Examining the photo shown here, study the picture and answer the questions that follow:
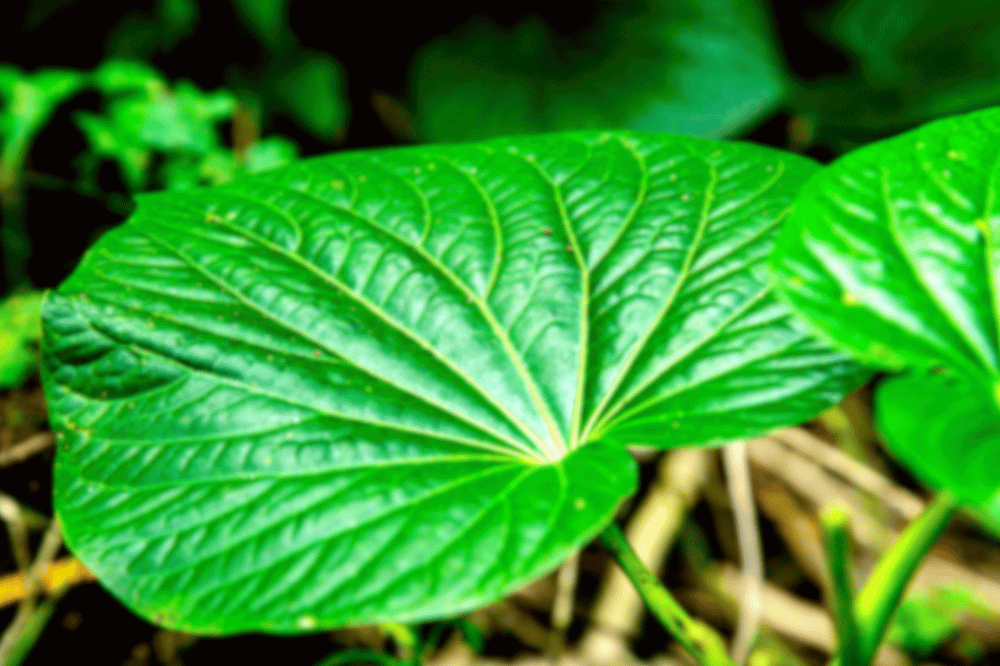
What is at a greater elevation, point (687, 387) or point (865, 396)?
point (687, 387)

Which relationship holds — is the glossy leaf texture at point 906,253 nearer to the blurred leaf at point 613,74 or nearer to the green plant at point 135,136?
the green plant at point 135,136

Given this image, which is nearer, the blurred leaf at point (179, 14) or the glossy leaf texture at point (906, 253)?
the glossy leaf texture at point (906, 253)

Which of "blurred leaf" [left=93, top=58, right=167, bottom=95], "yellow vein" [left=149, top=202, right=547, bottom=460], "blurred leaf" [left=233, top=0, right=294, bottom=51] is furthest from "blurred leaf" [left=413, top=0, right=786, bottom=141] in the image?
"yellow vein" [left=149, top=202, right=547, bottom=460]

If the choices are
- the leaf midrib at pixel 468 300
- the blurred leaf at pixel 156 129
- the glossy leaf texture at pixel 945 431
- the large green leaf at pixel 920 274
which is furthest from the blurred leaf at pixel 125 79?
the glossy leaf texture at pixel 945 431

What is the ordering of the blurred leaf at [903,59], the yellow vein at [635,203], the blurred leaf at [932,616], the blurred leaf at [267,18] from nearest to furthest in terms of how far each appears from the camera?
the yellow vein at [635,203]
the blurred leaf at [932,616]
the blurred leaf at [267,18]
the blurred leaf at [903,59]

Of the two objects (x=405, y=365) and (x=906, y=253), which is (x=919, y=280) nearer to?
(x=906, y=253)

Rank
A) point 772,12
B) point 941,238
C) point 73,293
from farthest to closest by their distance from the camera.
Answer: point 772,12 → point 73,293 → point 941,238

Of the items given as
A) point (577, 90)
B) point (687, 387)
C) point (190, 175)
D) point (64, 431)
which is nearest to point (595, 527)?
point (687, 387)

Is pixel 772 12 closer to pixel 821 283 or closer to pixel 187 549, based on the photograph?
pixel 821 283
